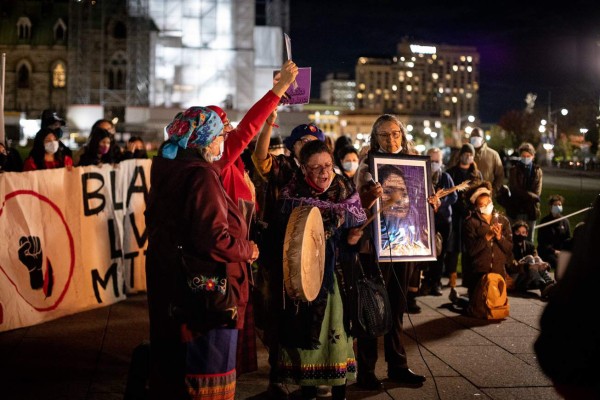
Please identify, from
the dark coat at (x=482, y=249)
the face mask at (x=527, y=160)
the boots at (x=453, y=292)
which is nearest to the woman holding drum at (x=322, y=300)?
the dark coat at (x=482, y=249)

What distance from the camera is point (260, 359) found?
7242 mm

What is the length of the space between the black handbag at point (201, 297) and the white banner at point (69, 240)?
174 inches

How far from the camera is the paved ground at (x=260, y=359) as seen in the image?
20.1 feet

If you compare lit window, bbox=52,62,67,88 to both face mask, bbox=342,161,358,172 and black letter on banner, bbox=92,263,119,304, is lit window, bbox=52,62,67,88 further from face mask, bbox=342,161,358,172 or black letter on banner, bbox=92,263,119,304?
face mask, bbox=342,161,358,172

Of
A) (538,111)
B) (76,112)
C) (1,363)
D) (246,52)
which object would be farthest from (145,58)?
(1,363)

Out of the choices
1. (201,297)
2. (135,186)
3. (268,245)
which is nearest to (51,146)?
(135,186)

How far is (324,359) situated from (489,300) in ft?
13.6

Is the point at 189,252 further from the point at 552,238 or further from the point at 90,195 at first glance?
the point at 552,238

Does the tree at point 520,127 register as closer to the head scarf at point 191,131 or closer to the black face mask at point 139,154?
the black face mask at point 139,154

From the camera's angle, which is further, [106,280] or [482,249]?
[106,280]

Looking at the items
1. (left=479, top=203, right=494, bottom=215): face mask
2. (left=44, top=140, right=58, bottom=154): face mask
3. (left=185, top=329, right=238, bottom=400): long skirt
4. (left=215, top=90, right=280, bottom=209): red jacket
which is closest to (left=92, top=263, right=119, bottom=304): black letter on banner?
(left=44, top=140, right=58, bottom=154): face mask

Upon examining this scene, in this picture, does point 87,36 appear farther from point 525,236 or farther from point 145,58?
point 525,236

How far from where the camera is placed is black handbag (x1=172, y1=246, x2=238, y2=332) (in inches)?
160

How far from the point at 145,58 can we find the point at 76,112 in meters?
7.25
